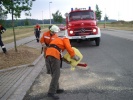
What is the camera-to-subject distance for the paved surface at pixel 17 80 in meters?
6.69

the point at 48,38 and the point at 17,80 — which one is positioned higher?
the point at 48,38

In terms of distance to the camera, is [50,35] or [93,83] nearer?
[50,35]

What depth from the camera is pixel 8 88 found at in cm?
733

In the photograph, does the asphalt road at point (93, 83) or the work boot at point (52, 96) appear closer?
the work boot at point (52, 96)

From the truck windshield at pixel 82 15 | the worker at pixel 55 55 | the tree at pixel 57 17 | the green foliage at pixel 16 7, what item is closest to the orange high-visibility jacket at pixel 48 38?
the worker at pixel 55 55

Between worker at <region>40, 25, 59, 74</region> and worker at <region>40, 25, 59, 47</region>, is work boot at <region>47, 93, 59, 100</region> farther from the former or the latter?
worker at <region>40, 25, 59, 47</region>

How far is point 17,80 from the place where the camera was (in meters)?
8.25

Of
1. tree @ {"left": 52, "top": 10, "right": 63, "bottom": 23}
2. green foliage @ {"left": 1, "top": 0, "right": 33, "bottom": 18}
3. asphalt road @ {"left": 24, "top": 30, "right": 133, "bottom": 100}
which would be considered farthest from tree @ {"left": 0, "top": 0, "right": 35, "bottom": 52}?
tree @ {"left": 52, "top": 10, "right": 63, "bottom": 23}

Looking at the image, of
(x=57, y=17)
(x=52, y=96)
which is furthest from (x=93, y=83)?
(x=57, y=17)

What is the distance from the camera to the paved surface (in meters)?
6.69

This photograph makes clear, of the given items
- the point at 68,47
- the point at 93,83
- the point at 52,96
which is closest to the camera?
the point at 68,47

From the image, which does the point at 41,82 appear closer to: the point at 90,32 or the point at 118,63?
the point at 118,63

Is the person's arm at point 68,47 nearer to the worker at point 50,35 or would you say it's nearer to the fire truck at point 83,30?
the worker at point 50,35

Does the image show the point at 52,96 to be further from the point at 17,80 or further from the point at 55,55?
the point at 17,80
